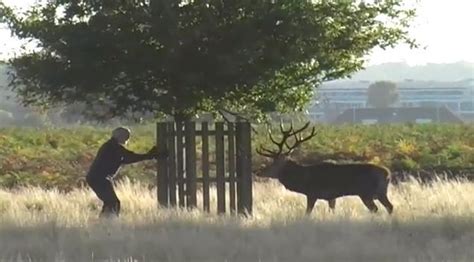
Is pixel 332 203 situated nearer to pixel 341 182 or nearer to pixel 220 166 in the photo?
pixel 341 182

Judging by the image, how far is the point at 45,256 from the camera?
13.5m

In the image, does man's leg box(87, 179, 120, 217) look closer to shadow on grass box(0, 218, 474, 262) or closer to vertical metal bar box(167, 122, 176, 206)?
vertical metal bar box(167, 122, 176, 206)

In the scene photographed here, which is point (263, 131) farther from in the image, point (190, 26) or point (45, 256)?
point (45, 256)

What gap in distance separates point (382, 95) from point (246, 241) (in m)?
62.1

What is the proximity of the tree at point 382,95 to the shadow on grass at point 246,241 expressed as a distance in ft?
190

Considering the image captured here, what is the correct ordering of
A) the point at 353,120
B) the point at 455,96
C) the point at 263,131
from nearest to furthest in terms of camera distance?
the point at 263,131 → the point at 353,120 → the point at 455,96

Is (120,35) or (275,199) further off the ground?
(120,35)

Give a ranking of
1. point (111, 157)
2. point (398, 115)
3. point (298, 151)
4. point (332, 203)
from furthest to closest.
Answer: point (398, 115) < point (298, 151) < point (332, 203) < point (111, 157)

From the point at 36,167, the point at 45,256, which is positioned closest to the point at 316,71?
the point at 45,256

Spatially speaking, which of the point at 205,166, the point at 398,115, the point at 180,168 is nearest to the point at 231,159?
the point at 205,166

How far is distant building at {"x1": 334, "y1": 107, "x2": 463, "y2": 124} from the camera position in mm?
61938

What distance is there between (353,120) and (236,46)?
4476 cm

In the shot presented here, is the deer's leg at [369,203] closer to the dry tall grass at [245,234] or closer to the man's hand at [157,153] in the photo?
the dry tall grass at [245,234]

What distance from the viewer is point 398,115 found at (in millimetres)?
65438
